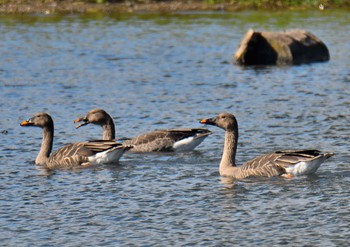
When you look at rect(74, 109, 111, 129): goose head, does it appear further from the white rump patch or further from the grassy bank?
the grassy bank

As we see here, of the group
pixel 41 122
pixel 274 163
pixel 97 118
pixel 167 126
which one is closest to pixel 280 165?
pixel 274 163

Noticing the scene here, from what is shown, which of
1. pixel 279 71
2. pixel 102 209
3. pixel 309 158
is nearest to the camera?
pixel 102 209

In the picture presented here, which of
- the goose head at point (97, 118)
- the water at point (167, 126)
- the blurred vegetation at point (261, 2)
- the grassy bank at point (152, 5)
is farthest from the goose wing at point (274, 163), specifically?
the blurred vegetation at point (261, 2)

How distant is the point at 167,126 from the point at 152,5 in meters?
32.9

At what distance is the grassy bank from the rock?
1815 centimetres

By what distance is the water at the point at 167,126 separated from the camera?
49.5 feet

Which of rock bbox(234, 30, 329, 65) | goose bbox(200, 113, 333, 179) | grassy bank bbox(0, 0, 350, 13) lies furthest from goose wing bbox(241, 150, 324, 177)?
grassy bank bbox(0, 0, 350, 13)

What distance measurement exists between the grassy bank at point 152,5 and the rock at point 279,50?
1815 centimetres

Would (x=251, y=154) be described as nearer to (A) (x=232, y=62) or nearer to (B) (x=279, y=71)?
(B) (x=279, y=71)

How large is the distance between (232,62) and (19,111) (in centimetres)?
1241

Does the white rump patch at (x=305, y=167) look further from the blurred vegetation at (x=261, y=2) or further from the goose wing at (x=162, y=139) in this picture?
the blurred vegetation at (x=261, y=2)

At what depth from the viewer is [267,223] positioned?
15.2m

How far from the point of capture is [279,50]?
36844mm

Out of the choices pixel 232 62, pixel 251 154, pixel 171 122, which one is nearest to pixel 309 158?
pixel 251 154
